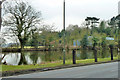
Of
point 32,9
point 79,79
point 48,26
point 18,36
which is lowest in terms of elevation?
point 79,79

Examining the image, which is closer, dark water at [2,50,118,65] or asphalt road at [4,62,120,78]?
asphalt road at [4,62,120,78]

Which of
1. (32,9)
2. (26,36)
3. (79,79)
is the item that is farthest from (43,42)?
(79,79)

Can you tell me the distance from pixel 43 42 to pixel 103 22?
5216cm

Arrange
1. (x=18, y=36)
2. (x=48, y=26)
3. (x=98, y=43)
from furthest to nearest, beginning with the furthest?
1. (x=98, y=43)
2. (x=48, y=26)
3. (x=18, y=36)

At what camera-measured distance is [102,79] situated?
8.61m

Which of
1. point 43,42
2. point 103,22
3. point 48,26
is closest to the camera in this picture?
point 48,26

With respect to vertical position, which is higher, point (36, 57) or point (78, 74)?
point (78, 74)

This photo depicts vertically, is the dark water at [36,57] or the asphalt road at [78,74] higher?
the asphalt road at [78,74]

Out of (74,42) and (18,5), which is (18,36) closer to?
(18,5)

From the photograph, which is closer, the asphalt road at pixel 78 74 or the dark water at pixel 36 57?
the asphalt road at pixel 78 74

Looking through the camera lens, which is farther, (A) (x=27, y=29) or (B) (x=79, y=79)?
(A) (x=27, y=29)

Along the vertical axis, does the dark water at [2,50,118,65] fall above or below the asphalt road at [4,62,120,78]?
below

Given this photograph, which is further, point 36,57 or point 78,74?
point 36,57

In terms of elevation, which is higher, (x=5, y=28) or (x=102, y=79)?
(x=5, y=28)
